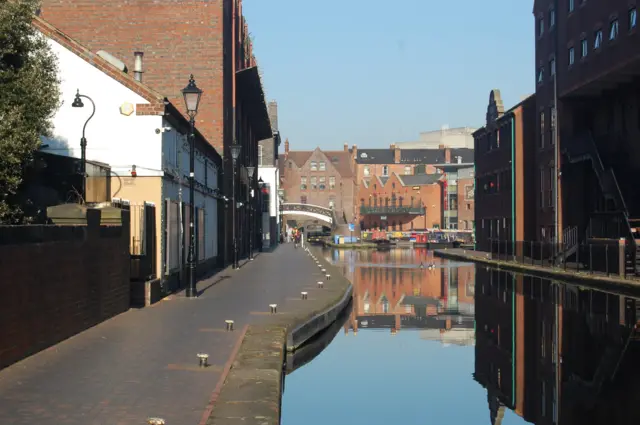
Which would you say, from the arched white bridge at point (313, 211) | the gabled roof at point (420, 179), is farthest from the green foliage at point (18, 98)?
the gabled roof at point (420, 179)

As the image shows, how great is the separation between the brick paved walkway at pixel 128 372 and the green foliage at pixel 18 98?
3706 millimetres

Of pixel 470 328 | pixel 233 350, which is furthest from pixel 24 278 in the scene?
A: pixel 470 328

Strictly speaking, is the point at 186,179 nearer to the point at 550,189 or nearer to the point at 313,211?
the point at 550,189

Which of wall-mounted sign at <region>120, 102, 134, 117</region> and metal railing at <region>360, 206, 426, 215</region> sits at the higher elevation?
wall-mounted sign at <region>120, 102, 134, 117</region>

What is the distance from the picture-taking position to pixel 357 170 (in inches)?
6629

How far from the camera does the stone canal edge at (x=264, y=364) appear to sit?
8.59m

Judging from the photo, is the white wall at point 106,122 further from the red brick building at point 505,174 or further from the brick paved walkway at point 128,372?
the red brick building at point 505,174

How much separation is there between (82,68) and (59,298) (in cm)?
1127

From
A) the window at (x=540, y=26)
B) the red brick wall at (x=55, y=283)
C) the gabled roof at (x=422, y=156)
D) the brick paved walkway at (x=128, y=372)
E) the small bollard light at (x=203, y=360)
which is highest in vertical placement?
the gabled roof at (x=422, y=156)

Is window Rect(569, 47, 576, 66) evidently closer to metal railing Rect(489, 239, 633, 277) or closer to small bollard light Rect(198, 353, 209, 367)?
metal railing Rect(489, 239, 633, 277)

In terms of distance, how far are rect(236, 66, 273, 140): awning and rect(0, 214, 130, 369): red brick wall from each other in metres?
28.3

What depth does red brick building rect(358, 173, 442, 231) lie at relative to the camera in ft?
453

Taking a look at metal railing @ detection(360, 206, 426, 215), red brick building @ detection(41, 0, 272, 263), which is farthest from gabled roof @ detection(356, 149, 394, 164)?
red brick building @ detection(41, 0, 272, 263)

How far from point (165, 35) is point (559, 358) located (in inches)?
1126
